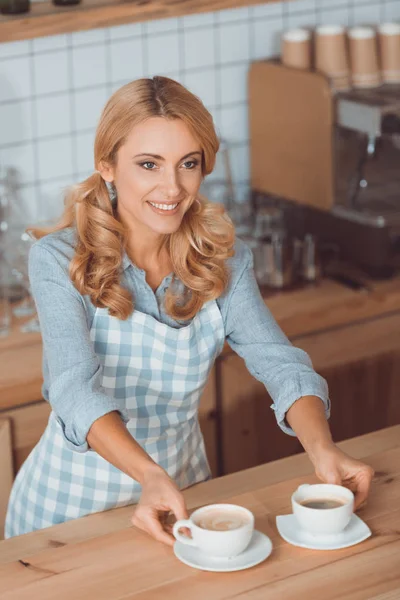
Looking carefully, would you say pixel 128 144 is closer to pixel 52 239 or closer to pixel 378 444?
pixel 52 239

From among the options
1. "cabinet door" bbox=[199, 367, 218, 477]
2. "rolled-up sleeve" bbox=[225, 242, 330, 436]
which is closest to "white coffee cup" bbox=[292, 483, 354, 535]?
"rolled-up sleeve" bbox=[225, 242, 330, 436]

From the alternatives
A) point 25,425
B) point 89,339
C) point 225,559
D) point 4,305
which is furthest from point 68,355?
point 4,305

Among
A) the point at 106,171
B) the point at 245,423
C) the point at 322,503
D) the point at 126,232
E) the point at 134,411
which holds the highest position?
the point at 106,171

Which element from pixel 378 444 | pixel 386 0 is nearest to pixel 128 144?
pixel 378 444

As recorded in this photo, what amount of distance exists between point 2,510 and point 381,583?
1.33 metres

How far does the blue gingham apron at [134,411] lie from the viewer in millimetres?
1989

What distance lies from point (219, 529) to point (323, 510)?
15cm

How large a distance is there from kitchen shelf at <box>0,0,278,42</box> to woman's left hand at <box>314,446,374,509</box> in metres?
1.32

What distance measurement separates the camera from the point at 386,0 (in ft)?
11.3

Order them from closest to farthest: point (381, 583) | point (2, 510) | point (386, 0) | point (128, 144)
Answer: point (381, 583), point (128, 144), point (2, 510), point (386, 0)

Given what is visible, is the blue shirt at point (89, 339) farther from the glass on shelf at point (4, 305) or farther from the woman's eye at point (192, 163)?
the glass on shelf at point (4, 305)

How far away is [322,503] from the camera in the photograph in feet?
5.17

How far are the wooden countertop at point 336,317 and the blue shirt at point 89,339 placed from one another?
0.76 meters

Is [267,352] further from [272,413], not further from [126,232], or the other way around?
[272,413]
